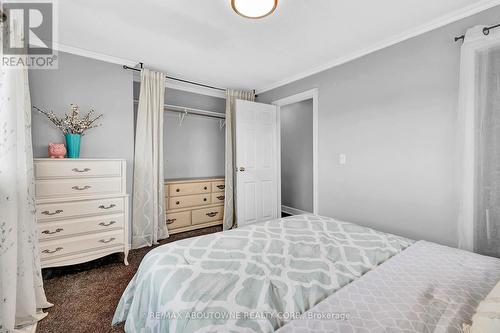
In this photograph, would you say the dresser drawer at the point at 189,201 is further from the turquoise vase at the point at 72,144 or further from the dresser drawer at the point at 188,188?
the turquoise vase at the point at 72,144

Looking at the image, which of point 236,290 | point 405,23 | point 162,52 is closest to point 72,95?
point 162,52

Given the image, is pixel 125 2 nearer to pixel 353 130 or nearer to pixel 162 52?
pixel 162 52

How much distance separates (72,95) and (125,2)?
139cm

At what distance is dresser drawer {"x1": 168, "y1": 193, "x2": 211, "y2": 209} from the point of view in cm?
337

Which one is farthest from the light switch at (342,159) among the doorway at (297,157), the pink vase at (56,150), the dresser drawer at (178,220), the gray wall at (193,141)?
the pink vase at (56,150)

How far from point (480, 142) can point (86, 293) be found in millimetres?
3474

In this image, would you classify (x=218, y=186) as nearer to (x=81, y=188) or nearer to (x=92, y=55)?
(x=81, y=188)

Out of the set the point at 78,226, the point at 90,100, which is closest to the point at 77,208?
the point at 78,226

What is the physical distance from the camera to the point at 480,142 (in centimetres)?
173

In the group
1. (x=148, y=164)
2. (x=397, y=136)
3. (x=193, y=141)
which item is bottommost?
(x=148, y=164)

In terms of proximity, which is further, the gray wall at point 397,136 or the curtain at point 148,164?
the curtain at point 148,164

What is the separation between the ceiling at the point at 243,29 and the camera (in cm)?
180

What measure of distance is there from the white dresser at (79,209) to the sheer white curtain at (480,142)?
3151mm

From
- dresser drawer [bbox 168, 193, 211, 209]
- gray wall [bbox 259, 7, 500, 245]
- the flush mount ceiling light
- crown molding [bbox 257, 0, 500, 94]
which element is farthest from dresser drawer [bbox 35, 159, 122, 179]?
crown molding [bbox 257, 0, 500, 94]
